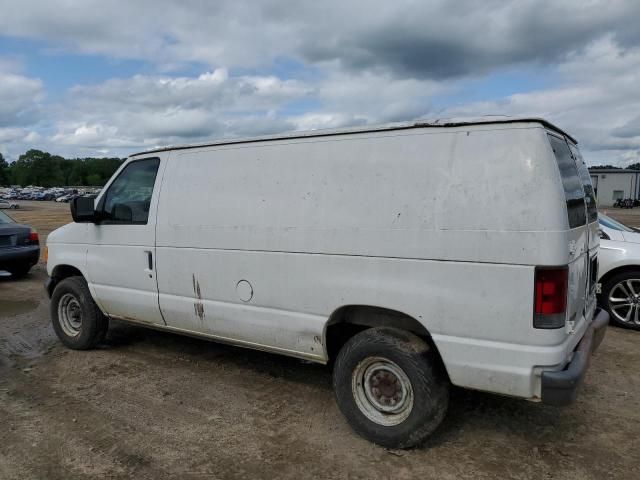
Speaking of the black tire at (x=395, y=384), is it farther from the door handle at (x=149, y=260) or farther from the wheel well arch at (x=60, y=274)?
Result: the wheel well arch at (x=60, y=274)

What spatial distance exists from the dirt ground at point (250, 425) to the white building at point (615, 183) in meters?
63.4

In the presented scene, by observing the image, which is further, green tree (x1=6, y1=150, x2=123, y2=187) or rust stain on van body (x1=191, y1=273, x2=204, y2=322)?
green tree (x1=6, y1=150, x2=123, y2=187)

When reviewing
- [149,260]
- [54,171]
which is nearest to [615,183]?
[149,260]

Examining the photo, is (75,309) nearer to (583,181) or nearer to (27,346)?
(27,346)

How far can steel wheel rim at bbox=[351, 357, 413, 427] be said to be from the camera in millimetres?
3494

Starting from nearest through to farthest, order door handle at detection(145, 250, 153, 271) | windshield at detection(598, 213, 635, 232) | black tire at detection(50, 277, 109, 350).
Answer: door handle at detection(145, 250, 153, 271), black tire at detection(50, 277, 109, 350), windshield at detection(598, 213, 635, 232)

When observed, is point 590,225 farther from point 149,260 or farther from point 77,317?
point 77,317

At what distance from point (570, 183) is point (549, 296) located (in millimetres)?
857

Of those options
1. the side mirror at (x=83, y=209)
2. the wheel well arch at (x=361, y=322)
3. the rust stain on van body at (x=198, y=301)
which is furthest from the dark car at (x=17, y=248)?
the wheel well arch at (x=361, y=322)

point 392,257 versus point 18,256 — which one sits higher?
point 392,257

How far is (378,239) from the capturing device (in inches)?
137

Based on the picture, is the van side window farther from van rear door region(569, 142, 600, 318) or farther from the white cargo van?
van rear door region(569, 142, 600, 318)

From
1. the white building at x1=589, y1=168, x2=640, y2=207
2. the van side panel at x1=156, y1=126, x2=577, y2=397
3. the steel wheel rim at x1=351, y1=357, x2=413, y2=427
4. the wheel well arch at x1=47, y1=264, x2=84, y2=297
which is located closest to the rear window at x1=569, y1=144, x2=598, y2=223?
the van side panel at x1=156, y1=126, x2=577, y2=397

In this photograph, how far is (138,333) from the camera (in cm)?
633
